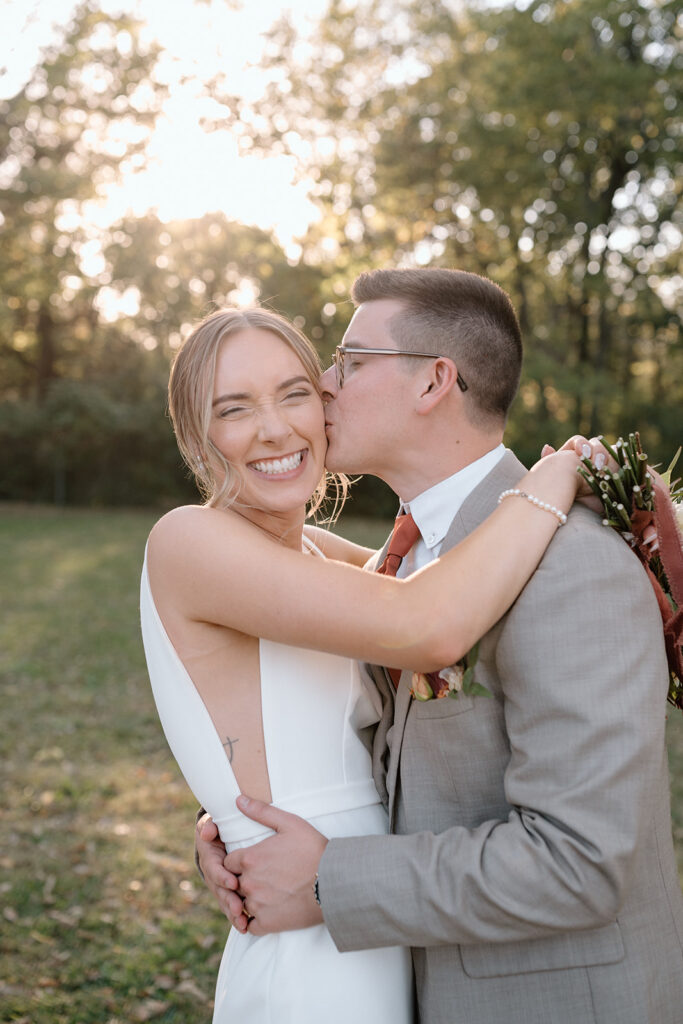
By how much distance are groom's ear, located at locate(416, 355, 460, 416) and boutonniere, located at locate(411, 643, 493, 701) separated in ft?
2.92

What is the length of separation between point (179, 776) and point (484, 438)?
234 inches

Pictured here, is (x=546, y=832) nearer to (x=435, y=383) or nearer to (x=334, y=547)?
(x=435, y=383)

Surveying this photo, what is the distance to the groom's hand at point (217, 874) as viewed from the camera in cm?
253


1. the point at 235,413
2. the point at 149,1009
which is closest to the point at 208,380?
the point at 235,413

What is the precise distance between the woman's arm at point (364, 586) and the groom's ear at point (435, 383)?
0.53 m

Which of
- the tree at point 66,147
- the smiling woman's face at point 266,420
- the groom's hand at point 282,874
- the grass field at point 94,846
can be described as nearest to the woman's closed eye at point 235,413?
the smiling woman's face at point 266,420

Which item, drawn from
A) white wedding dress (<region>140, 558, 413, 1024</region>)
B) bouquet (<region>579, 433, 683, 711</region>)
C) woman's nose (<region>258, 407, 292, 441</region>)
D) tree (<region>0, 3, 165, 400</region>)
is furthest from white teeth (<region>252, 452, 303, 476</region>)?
tree (<region>0, 3, 165, 400</region>)

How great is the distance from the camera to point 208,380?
277cm

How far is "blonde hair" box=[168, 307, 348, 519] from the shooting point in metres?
2.79

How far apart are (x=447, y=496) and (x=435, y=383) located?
0.39 meters

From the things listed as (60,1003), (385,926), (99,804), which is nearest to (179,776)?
(99,804)

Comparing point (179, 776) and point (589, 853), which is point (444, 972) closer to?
point (589, 853)

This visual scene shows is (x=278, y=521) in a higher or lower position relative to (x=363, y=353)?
lower

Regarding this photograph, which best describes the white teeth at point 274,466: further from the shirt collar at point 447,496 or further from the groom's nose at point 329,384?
the shirt collar at point 447,496
